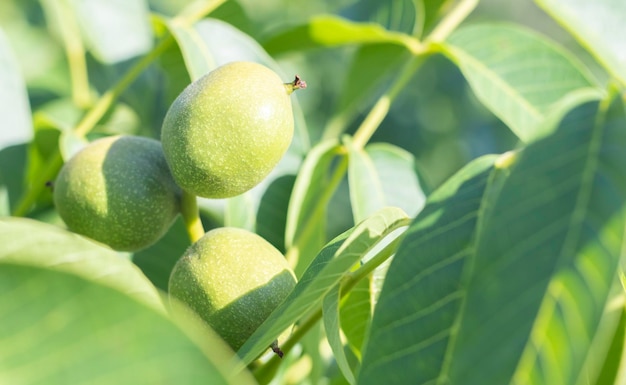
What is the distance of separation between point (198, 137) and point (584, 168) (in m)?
0.51

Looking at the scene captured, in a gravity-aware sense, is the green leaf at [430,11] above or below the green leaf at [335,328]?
above

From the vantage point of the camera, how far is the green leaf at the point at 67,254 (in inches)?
25.5

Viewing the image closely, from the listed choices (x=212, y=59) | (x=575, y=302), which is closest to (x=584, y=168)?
(x=575, y=302)

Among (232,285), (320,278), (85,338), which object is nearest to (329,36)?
Result: (232,285)

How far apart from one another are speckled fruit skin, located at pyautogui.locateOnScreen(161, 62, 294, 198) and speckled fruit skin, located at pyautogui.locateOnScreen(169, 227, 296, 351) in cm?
9

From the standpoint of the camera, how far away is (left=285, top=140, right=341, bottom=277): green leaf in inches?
52.2

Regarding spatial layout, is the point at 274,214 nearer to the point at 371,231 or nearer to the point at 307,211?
the point at 307,211

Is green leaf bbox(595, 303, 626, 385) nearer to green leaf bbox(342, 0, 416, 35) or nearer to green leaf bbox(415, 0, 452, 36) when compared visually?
green leaf bbox(342, 0, 416, 35)

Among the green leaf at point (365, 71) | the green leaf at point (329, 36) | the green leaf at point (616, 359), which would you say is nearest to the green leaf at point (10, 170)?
the green leaf at point (329, 36)

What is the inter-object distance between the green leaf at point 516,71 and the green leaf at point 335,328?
0.51m

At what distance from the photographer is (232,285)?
A: 43.1 inches

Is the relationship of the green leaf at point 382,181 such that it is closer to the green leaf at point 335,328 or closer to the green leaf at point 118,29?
the green leaf at point 335,328

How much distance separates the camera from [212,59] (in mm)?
1447

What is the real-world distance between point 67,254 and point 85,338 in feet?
0.35
